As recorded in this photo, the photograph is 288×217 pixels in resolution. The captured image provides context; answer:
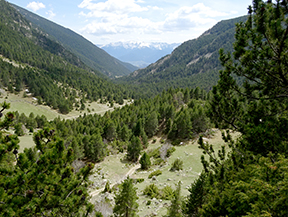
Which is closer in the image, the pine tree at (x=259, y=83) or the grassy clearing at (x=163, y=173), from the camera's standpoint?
the pine tree at (x=259, y=83)

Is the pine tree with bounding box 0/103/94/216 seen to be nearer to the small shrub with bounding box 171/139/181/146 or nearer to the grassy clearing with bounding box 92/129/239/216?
the grassy clearing with bounding box 92/129/239/216

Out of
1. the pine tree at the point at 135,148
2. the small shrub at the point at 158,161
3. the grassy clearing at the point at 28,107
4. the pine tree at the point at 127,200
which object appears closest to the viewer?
the pine tree at the point at 127,200

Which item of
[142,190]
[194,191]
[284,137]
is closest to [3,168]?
[284,137]

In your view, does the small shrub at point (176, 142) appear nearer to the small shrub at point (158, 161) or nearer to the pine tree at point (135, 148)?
the small shrub at point (158, 161)

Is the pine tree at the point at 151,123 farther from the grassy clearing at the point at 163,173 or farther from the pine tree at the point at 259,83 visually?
the pine tree at the point at 259,83

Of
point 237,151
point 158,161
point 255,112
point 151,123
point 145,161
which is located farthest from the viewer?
point 151,123

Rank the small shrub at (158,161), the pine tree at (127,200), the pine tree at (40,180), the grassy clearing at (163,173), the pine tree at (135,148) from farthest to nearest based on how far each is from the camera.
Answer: the pine tree at (135,148), the small shrub at (158,161), the grassy clearing at (163,173), the pine tree at (127,200), the pine tree at (40,180)

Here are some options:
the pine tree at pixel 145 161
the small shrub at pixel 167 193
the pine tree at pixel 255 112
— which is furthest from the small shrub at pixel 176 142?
the pine tree at pixel 255 112

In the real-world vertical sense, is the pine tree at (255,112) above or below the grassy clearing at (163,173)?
above

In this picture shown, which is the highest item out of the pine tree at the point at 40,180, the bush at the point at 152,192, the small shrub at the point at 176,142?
the pine tree at the point at 40,180

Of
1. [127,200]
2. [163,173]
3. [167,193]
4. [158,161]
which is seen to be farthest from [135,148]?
[127,200]

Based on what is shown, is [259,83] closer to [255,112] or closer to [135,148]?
[255,112]

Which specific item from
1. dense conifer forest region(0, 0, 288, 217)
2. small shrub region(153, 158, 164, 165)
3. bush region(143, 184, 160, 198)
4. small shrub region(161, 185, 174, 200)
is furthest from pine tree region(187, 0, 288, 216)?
small shrub region(153, 158, 164, 165)

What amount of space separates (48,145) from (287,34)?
31.4 ft
